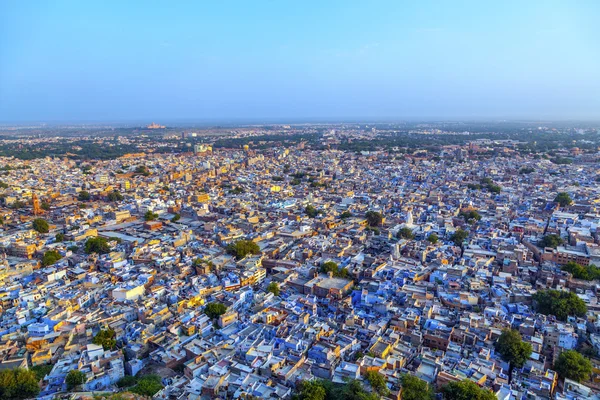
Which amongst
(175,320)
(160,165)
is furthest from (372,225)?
(160,165)

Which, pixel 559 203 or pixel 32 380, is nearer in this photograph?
pixel 32 380

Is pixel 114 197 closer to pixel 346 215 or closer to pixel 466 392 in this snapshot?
pixel 346 215

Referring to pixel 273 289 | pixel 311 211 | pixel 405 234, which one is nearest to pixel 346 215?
pixel 311 211

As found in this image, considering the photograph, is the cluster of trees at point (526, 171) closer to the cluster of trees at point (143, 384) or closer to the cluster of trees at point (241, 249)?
the cluster of trees at point (241, 249)

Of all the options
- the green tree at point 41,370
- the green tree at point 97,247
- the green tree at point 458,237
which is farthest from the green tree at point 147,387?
the green tree at point 458,237

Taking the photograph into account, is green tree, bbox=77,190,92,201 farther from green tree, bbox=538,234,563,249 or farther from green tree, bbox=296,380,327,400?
green tree, bbox=538,234,563,249

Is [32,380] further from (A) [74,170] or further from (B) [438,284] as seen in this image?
(A) [74,170]
